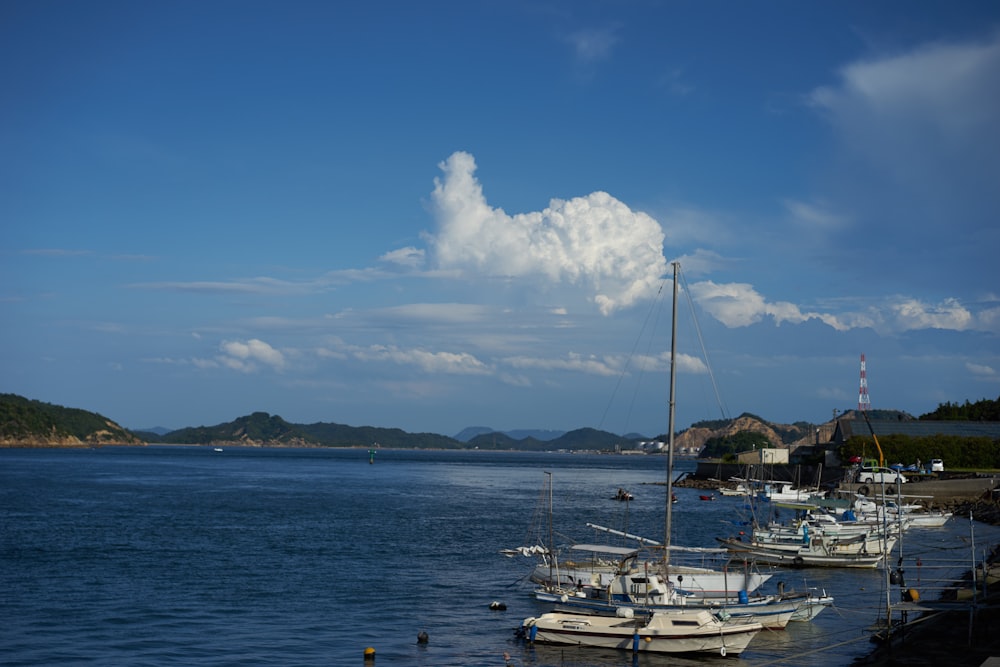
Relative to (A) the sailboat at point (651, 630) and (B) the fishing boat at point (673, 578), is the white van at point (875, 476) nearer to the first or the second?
(B) the fishing boat at point (673, 578)

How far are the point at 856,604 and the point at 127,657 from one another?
1205 inches

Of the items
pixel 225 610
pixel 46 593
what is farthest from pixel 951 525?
pixel 46 593

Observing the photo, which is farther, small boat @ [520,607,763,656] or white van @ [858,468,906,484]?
white van @ [858,468,906,484]

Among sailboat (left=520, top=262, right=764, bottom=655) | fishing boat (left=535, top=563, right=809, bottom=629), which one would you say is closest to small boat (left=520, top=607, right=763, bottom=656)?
sailboat (left=520, top=262, right=764, bottom=655)

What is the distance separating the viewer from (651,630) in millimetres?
31344

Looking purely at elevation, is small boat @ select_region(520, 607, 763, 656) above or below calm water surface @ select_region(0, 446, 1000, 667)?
above

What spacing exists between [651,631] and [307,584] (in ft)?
64.6

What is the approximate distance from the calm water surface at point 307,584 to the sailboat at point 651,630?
1.70 ft

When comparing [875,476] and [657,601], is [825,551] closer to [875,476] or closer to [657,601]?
[657,601]

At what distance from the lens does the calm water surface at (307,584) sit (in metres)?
31.4

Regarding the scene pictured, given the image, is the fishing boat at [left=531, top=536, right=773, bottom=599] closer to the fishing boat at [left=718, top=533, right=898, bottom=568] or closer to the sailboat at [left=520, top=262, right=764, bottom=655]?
the sailboat at [left=520, top=262, right=764, bottom=655]

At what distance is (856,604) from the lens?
136ft

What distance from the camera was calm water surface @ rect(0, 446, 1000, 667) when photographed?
3136 centimetres

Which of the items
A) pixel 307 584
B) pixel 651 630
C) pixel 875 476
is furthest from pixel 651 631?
pixel 875 476
